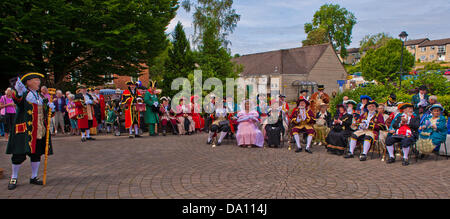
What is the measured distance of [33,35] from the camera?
13.9 meters

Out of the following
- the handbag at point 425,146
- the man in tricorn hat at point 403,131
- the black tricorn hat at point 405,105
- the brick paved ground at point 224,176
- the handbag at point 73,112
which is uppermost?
the black tricorn hat at point 405,105

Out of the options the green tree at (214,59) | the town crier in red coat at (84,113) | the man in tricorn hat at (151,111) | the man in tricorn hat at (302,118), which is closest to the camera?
the man in tricorn hat at (302,118)

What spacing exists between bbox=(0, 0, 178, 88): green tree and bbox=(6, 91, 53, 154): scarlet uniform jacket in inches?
367

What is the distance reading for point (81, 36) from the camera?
13.9 metres

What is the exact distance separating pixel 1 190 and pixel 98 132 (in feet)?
27.9

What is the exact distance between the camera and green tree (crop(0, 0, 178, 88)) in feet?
41.5

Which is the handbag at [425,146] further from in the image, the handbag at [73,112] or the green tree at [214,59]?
the handbag at [73,112]

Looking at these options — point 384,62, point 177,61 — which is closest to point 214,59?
point 177,61

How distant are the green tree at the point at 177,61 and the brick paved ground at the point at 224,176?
10054 millimetres

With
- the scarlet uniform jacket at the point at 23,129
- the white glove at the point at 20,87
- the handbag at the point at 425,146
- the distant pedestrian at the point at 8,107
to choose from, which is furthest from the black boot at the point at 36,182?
the handbag at the point at 425,146

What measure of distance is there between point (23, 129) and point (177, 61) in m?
14.0

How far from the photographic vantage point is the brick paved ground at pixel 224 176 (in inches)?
187

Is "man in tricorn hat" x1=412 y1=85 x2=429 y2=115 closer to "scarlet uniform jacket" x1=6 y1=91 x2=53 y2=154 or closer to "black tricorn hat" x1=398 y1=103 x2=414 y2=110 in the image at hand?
"black tricorn hat" x1=398 y1=103 x2=414 y2=110

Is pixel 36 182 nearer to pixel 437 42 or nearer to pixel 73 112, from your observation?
pixel 73 112
